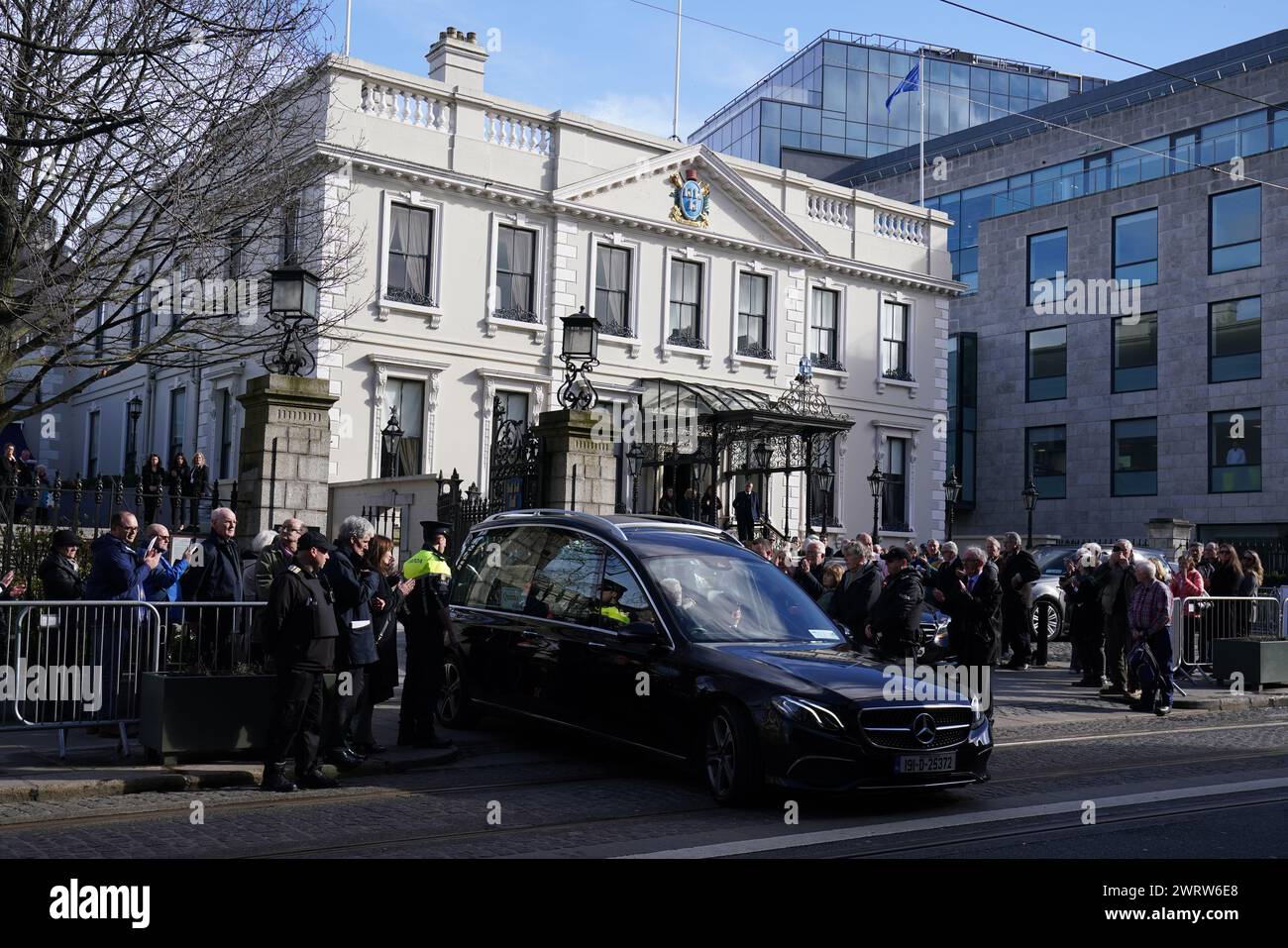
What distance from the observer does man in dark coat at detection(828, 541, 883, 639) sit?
13102 mm

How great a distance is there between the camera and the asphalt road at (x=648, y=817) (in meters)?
7.50

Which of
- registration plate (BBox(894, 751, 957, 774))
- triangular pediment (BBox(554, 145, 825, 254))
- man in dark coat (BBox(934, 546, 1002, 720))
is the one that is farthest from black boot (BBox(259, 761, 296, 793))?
triangular pediment (BBox(554, 145, 825, 254))

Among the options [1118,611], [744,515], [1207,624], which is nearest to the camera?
[1118,611]

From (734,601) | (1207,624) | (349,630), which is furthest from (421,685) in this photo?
(1207,624)

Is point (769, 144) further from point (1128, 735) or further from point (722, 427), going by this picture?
point (1128, 735)

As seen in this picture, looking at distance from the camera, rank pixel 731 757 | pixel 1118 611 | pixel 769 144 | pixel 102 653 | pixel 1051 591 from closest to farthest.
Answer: pixel 731 757
pixel 102 653
pixel 1118 611
pixel 1051 591
pixel 769 144

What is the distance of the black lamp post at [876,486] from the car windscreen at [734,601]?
24.2 m

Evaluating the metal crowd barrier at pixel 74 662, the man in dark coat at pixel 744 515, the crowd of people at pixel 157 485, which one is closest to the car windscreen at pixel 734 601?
the metal crowd barrier at pixel 74 662

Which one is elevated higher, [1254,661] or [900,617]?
[900,617]

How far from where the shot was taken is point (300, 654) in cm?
931

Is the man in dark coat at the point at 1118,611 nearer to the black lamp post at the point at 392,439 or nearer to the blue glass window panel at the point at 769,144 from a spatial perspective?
the black lamp post at the point at 392,439

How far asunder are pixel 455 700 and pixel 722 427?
20155 millimetres
